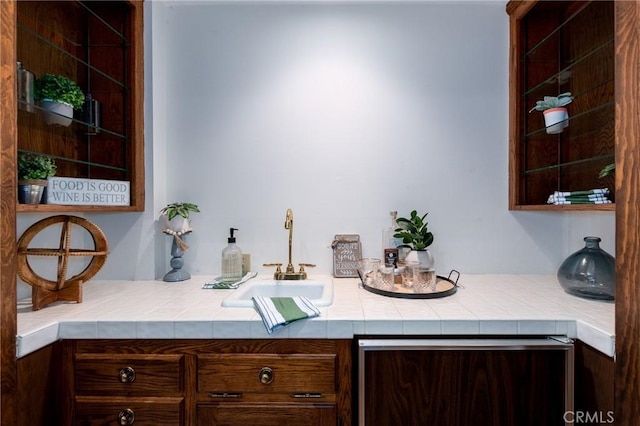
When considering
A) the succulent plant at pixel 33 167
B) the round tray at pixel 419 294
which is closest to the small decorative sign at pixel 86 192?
the succulent plant at pixel 33 167

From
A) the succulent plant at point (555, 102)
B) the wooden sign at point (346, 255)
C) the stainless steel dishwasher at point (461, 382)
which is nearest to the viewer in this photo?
the stainless steel dishwasher at point (461, 382)

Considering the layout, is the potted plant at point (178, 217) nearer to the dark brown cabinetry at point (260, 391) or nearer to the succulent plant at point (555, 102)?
the dark brown cabinetry at point (260, 391)

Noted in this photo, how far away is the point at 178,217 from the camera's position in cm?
158

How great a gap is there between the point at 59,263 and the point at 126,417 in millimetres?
608

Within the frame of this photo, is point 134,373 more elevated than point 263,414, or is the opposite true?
point 134,373

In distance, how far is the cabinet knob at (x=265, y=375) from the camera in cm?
103

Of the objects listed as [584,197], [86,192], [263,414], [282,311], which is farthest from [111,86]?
[584,197]

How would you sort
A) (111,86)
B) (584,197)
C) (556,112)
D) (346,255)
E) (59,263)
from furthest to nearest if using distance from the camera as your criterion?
(346,255) → (111,86) → (556,112) → (584,197) → (59,263)

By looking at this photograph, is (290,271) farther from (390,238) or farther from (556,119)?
(556,119)

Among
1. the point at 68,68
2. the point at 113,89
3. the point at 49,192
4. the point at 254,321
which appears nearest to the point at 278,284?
the point at 254,321

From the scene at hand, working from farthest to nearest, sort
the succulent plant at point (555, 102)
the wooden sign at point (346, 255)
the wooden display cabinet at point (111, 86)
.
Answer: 1. the wooden sign at point (346, 255)
2. the wooden display cabinet at point (111, 86)
3. the succulent plant at point (555, 102)

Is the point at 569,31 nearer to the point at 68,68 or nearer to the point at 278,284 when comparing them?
the point at 278,284

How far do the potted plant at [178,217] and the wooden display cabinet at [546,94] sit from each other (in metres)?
1.72

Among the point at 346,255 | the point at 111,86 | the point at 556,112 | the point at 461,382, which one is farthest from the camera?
the point at 346,255
